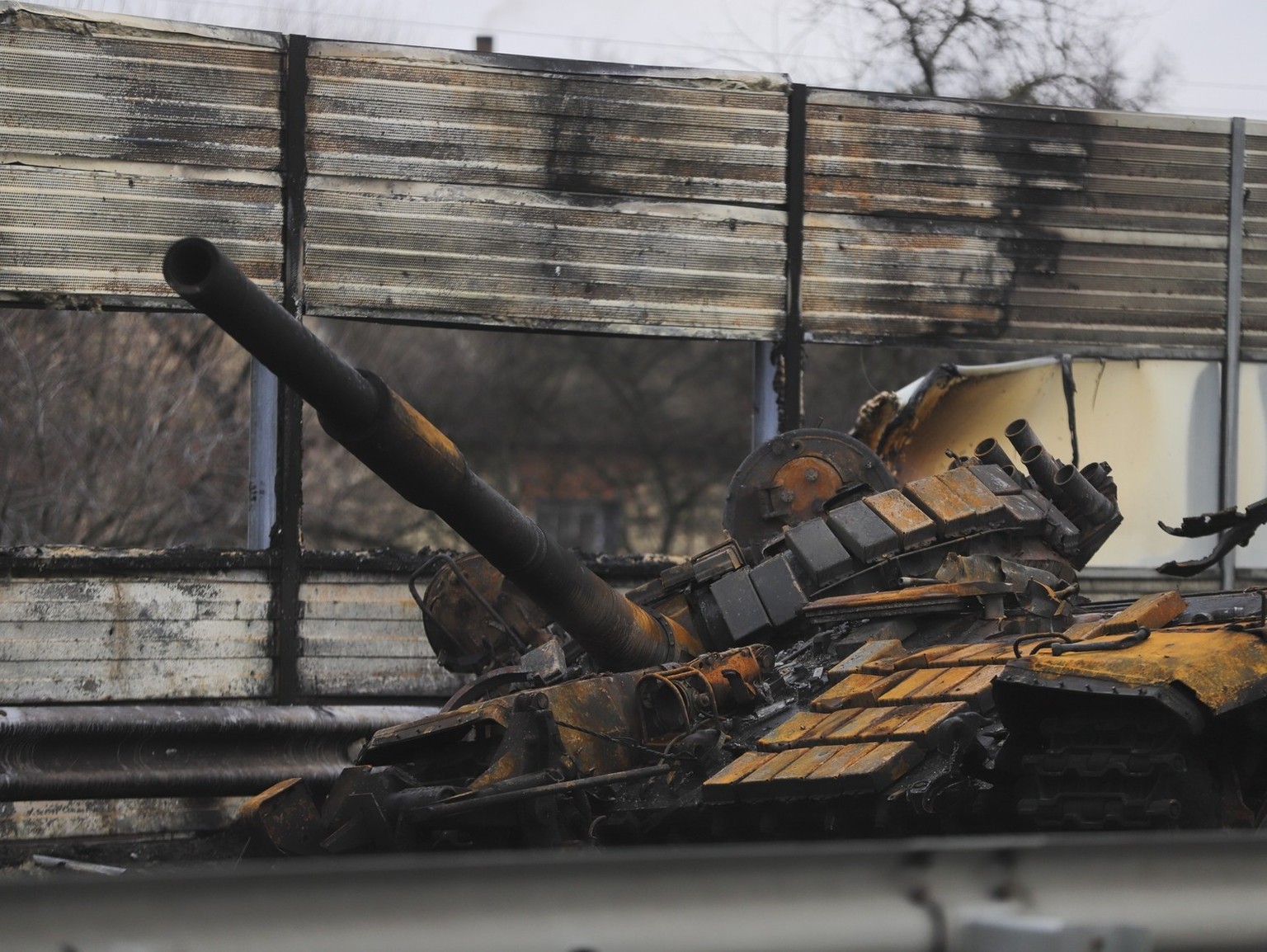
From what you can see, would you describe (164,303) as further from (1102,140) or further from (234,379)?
(234,379)

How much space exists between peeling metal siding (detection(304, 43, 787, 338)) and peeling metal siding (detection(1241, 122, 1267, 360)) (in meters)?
3.65

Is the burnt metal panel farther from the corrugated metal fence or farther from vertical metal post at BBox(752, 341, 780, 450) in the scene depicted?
vertical metal post at BBox(752, 341, 780, 450)

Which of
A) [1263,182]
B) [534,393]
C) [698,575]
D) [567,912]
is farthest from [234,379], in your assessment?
[567,912]

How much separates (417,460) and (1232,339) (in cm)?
822

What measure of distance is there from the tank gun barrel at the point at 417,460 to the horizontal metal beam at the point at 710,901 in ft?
9.89

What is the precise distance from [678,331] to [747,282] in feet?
2.06

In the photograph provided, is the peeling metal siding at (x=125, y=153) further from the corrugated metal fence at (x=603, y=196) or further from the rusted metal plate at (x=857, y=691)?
the rusted metal plate at (x=857, y=691)

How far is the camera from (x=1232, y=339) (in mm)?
12930

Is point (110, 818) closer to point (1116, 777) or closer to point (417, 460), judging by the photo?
point (417, 460)

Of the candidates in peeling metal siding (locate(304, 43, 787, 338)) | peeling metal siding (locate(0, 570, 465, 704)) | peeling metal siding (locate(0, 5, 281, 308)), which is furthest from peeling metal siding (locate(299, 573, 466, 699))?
peeling metal siding (locate(0, 5, 281, 308))

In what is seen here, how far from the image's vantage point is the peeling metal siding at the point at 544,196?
11.3 m

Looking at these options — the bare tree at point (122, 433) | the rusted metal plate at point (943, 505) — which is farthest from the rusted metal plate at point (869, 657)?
the bare tree at point (122, 433)

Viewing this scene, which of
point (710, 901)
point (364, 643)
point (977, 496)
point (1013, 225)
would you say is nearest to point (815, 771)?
point (977, 496)

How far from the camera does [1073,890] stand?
3.23m
